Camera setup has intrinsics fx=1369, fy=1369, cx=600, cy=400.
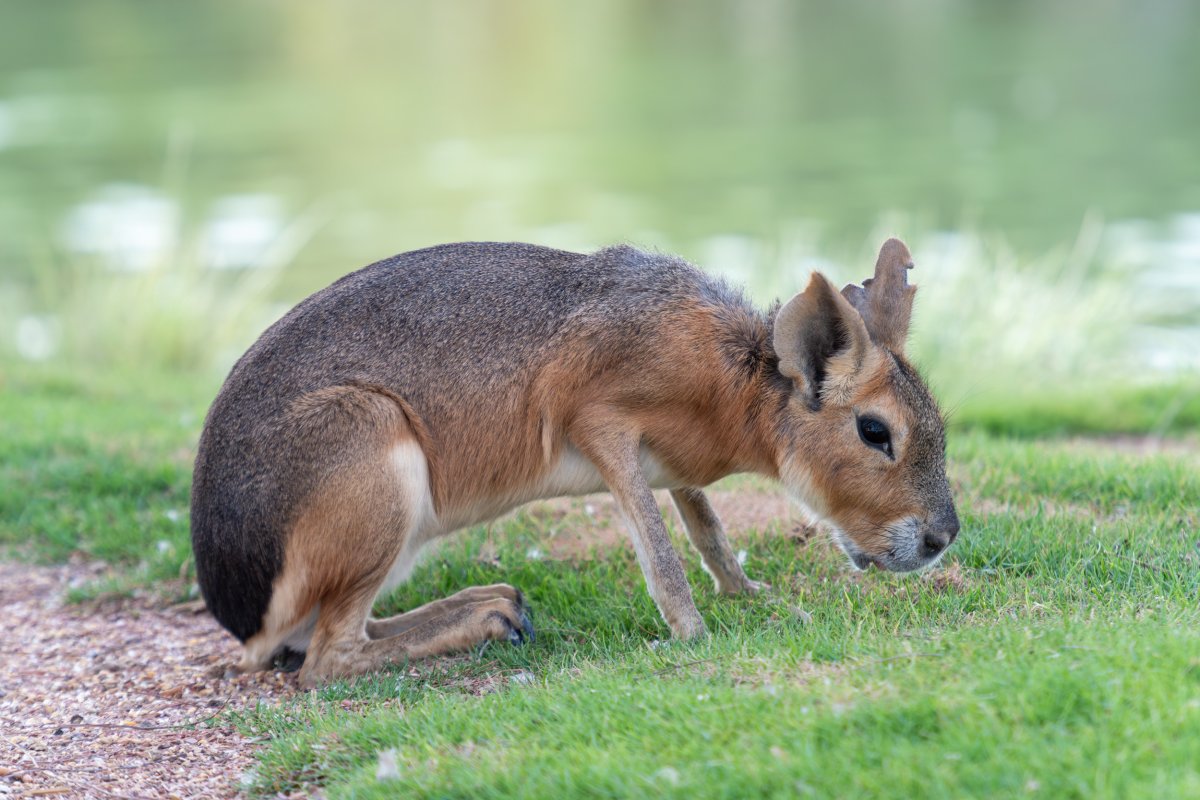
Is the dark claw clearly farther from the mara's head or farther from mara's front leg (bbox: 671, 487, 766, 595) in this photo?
the mara's head

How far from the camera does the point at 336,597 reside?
490 centimetres

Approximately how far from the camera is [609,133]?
20938 millimetres

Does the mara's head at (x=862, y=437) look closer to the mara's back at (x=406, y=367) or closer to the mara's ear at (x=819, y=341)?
the mara's ear at (x=819, y=341)

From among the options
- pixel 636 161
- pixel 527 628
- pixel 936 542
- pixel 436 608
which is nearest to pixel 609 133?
pixel 636 161

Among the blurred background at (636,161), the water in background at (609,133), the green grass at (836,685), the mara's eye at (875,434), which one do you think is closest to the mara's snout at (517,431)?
the mara's eye at (875,434)

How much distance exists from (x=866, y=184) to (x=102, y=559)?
12510mm

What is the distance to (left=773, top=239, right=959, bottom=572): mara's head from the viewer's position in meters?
4.62

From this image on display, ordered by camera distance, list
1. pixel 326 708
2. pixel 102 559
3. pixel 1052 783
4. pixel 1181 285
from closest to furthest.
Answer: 1. pixel 1052 783
2. pixel 326 708
3. pixel 102 559
4. pixel 1181 285

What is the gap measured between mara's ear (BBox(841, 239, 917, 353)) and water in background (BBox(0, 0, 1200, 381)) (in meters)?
6.34

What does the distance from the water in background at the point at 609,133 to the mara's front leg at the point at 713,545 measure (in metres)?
6.50

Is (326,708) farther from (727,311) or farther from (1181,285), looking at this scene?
(1181,285)

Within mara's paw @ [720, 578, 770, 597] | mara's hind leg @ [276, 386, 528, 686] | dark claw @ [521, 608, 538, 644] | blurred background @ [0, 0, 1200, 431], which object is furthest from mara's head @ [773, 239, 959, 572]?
blurred background @ [0, 0, 1200, 431]

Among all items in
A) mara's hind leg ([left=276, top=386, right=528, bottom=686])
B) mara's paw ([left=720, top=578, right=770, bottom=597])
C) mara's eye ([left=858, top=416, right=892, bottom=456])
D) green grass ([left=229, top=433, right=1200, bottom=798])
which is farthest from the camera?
mara's paw ([left=720, top=578, right=770, bottom=597])

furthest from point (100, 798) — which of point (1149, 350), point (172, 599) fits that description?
point (1149, 350)
